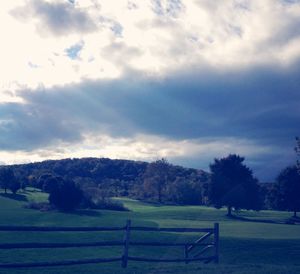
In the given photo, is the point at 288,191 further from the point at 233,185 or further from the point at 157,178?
the point at 157,178

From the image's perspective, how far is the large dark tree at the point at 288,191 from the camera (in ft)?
236

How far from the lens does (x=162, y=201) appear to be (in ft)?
381

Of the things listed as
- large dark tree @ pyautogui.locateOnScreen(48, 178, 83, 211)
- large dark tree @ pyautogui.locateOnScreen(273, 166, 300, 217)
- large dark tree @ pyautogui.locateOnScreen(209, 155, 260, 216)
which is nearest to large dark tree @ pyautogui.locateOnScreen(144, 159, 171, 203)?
large dark tree @ pyautogui.locateOnScreen(209, 155, 260, 216)

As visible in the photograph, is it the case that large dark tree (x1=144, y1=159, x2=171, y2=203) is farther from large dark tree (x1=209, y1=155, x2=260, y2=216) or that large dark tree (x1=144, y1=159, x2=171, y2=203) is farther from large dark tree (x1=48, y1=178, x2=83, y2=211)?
large dark tree (x1=48, y1=178, x2=83, y2=211)

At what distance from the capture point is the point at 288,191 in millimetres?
72312

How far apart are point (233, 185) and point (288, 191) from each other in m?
7.67

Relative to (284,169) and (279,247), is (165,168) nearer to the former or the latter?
(284,169)

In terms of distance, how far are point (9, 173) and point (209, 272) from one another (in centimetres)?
8545

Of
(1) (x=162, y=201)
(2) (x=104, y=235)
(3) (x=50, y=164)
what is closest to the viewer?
(2) (x=104, y=235)

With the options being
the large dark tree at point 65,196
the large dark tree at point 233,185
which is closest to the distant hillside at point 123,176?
Answer: the large dark tree at point 233,185

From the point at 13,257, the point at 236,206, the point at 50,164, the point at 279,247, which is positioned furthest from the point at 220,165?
the point at 50,164

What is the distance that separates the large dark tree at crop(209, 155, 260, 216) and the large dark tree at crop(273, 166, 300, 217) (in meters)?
3.02

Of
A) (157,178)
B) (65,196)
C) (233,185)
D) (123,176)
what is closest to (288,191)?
(233,185)

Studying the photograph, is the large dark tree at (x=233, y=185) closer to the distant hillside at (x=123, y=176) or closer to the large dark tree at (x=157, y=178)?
the distant hillside at (x=123, y=176)
